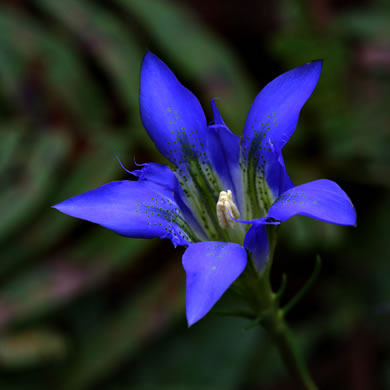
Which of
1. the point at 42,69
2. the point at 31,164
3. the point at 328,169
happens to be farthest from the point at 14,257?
the point at 328,169

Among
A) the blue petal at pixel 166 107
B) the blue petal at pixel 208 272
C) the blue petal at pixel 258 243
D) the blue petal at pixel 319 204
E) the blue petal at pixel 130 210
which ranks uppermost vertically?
the blue petal at pixel 166 107

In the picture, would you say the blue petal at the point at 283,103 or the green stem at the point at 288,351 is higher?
the blue petal at the point at 283,103

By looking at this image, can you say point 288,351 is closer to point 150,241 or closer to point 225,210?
point 225,210

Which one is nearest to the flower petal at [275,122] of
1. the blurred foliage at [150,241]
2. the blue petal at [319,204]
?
the blue petal at [319,204]

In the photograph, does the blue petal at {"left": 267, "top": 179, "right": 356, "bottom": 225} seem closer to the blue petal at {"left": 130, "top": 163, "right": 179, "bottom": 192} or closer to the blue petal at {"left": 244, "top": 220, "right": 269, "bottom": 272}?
the blue petal at {"left": 244, "top": 220, "right": 269, "bottom": 272}

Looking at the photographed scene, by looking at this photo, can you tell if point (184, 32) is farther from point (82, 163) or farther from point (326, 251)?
point (326, 251)

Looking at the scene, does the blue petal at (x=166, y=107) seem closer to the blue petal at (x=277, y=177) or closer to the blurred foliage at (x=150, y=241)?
the blue petal at (x=277, y=177)

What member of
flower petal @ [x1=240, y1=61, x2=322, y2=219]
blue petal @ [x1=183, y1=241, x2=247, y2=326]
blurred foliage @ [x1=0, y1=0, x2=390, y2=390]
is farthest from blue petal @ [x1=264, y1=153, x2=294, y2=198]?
blurred foliage @ [x1=0, y1=0, x2=390, y2=390]
